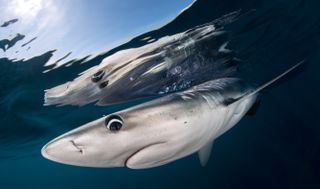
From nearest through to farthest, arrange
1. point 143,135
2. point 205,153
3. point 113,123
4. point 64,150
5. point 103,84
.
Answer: point 64,150 → point 113,123 → point 143,135 → point 205,153 → point 103,84

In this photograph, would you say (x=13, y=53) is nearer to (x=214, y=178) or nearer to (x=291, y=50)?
(x=291, y=50)

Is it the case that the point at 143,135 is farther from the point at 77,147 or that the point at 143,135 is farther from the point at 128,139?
the point at 77,147

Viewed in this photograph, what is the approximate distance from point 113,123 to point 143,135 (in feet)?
1.10

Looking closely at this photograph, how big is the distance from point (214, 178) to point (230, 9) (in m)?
33.1

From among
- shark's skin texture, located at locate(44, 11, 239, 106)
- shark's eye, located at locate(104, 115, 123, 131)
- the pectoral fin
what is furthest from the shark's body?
shark's skin texture, located at locate(44, 11, 239, 106)

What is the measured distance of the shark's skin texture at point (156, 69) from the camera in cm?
873

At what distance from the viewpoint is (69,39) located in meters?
7.07

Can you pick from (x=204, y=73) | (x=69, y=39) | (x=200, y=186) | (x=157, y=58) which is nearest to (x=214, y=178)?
(x=200, y=186)

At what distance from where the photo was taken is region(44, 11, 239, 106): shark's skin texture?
8.73 metres

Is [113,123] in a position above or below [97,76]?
below

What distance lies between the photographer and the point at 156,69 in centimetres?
992

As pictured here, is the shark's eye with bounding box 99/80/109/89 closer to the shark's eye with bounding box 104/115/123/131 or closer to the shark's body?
the shark's body

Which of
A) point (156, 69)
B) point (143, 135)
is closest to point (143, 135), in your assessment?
point (143, 135)

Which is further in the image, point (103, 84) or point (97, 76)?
point (103, 84)
